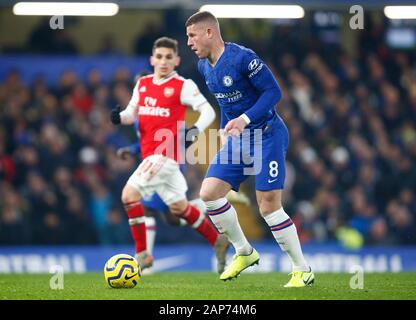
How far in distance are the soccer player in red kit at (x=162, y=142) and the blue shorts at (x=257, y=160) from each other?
1.83 metres

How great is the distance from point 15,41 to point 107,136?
11.8ft

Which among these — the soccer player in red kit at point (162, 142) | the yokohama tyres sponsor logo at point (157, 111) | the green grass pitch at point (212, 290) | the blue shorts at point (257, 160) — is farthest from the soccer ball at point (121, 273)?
the yokohama tyres sponsor logo at point (157, 111)

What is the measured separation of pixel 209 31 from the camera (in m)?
8.96

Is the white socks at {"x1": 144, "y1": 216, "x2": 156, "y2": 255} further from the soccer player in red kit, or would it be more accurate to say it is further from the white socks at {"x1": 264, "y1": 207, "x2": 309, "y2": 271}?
the white socks at {"x1": 264, "y1": 207, "x2": 309, "y2": 271}

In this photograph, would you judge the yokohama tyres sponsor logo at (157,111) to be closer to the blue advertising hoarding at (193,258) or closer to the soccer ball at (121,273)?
the soccer ball at (121,273)

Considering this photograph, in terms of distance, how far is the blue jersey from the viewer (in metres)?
8.66

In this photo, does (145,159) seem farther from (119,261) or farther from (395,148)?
(395,148)

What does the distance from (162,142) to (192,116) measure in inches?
355

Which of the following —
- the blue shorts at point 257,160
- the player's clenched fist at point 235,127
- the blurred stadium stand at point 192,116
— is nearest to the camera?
the player's clenched fist at point 235,127

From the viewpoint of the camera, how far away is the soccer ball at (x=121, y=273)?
29.9ft

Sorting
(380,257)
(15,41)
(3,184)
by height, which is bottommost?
(380,257)

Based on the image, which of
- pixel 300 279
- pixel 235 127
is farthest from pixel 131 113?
pixel 300 279

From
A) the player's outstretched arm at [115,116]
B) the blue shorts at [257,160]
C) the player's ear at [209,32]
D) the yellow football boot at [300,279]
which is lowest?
the yellow football boot at [300,279]

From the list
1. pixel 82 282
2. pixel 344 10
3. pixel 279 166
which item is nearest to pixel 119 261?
pixel 82 282
